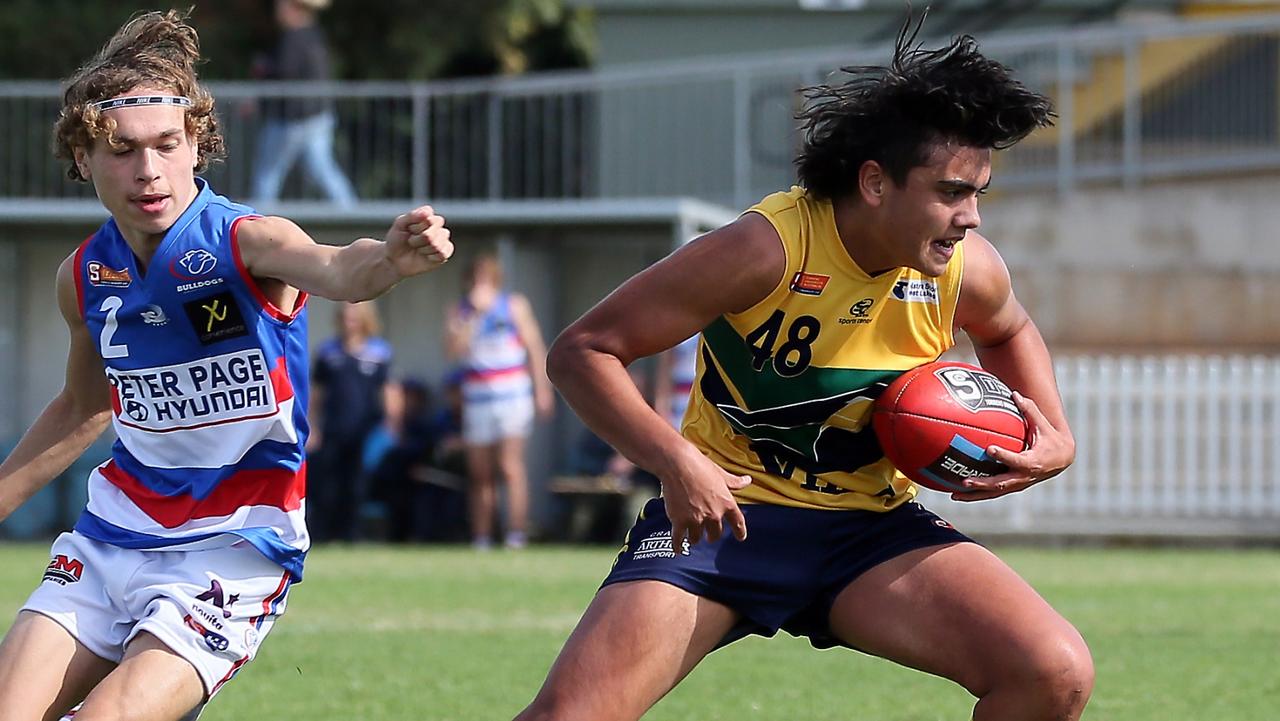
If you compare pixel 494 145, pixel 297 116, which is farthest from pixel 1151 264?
pixel 297 116

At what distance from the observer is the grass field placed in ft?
22.8

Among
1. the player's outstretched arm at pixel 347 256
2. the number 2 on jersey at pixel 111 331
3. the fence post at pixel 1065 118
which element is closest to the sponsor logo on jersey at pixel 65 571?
the number 2 on jersey at pixel 111 331

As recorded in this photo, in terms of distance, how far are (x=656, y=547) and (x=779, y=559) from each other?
12.8 inches

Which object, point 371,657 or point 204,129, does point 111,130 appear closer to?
point 204,129

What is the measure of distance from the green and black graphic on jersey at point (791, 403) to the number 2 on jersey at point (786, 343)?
1cm

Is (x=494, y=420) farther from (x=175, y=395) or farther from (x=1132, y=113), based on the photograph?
(x=175, y=395)

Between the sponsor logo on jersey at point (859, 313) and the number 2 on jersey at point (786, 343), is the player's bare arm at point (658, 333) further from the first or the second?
the sponsor logo on jersey at point (859, 313)

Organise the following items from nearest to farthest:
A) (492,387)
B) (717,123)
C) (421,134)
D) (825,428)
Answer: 1. (825,428)
2. (492,387)
3. (421,134)
4. (717,123)

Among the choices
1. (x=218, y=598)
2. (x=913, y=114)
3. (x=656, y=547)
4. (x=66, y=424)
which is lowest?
(x=218, y=598)

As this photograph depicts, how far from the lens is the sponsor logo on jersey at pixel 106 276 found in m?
4.88

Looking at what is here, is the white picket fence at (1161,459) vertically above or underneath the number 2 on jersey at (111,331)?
underneath

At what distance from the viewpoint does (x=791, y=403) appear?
493 centimetres

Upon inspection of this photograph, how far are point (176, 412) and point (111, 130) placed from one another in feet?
2.39

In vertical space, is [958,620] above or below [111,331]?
below
